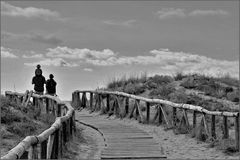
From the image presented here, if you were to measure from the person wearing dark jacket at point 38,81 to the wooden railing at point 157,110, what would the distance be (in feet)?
12.5

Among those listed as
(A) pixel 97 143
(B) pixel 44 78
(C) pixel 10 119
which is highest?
(B) pixel 44 78

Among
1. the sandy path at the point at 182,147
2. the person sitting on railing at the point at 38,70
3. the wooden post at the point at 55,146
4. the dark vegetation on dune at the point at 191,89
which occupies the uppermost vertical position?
the person sitting on railing at the point at 38,70

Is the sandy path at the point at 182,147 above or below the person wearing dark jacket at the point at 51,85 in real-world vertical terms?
below

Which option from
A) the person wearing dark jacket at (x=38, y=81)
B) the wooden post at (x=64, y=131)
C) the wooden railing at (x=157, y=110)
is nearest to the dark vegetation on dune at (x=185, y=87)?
the wooden railing at (x=157, y=110)

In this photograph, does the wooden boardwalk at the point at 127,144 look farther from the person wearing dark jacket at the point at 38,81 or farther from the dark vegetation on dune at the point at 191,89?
the person wearing dark jacket at the point at 38,81

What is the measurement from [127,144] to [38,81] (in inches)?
399

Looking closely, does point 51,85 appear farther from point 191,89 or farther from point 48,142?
point 48,142

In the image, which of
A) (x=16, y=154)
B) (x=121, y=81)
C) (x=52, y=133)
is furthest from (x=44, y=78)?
(x=16, y=154)

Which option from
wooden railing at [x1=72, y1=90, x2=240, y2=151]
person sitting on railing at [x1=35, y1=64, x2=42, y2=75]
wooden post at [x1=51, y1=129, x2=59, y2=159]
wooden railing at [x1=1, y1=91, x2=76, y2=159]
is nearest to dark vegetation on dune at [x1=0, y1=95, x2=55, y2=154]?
wooden railing at [x1=1, y1=91, x2=76, y2=159]

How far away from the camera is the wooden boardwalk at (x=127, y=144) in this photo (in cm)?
1088

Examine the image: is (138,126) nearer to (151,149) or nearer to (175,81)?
(151,149)

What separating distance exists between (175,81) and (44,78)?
34.4ft

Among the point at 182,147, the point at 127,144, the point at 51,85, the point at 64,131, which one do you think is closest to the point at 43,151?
the point at 64,131

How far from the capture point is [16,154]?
6000 millimetres
